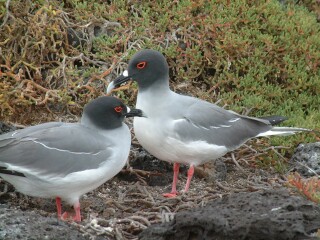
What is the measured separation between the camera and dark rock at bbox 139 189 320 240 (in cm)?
438

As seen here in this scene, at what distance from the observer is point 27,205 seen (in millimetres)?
6137

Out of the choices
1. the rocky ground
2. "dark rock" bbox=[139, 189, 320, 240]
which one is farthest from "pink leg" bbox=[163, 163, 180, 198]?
"dark rock" bbox=[139, 189, 320, 240]

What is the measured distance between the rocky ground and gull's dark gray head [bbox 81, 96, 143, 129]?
0.64m

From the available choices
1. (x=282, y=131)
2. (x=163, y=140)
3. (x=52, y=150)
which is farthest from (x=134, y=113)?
(x=282, y=131)

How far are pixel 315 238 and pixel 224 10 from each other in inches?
184

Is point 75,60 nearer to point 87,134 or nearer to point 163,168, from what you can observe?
point 163,168

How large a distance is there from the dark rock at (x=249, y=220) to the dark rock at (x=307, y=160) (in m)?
2.09

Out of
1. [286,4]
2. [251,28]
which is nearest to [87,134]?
[251,28]

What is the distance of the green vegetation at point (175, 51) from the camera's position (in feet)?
25.0

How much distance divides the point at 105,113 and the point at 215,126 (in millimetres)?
1197

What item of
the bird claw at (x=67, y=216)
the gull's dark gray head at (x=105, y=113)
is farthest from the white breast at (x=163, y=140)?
the bird claw at (x=67, y=216)

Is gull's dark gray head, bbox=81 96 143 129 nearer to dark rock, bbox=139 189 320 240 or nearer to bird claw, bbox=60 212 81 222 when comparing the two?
bird claw, bbox=60 212 81 222

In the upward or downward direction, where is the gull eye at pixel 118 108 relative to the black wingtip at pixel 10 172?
upward

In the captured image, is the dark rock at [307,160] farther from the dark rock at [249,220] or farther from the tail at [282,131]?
the dark rock at [249,220]
